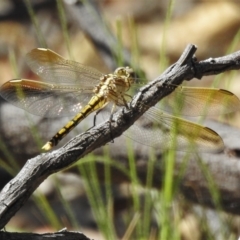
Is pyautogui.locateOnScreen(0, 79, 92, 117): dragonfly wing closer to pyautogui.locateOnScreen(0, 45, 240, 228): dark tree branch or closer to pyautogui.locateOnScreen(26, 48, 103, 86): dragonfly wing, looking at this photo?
pyautogui.locateOnScreen(26, 48, 103, 86): dragonfly wing

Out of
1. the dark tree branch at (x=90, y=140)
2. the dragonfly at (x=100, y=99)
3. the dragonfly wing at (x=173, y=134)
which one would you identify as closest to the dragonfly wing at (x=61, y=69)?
the dragonfly at (x=100, y=99)

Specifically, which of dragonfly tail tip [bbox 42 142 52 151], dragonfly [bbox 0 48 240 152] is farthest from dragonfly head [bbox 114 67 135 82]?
dragonfly tail tip [bbox 42 142 52 151]

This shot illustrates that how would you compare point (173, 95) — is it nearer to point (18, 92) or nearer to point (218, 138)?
point (218, 138)

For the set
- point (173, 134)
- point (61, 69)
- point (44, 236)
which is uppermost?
point (61, 69)

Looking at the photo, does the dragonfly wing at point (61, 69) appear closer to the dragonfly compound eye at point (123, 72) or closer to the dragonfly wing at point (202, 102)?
the dragonfly compound eye at point (123, 72)

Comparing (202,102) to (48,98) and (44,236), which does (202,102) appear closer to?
(48,98)

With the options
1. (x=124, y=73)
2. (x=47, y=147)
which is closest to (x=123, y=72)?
(x=124, y=73)
